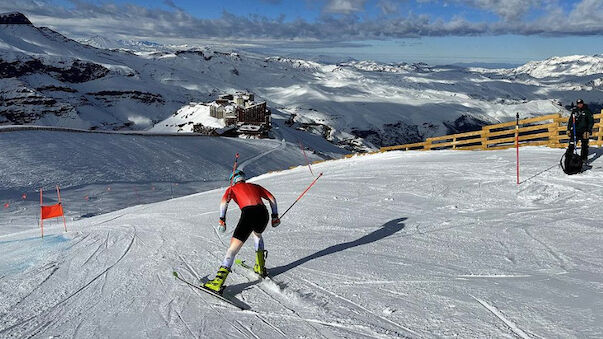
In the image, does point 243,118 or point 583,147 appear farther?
point 243,118

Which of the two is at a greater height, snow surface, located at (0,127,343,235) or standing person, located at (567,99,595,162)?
standing person, located at (567,99,595,162)

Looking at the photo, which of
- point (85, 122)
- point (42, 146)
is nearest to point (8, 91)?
point (85, 122)

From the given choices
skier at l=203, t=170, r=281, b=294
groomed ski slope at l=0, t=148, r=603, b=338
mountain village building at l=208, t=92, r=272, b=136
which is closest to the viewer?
groomed ski slope at l=0, t=148, r=603, b=338

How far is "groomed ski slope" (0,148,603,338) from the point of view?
5513mm

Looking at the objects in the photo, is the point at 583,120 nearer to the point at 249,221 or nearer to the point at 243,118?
the point at 249,221

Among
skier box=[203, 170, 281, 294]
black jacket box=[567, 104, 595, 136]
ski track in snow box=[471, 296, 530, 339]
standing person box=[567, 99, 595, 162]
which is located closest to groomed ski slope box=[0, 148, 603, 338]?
ski track in snow box=[471, 296, 530, 339]

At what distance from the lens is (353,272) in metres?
7.40

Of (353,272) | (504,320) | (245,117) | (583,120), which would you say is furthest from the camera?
(245,117)

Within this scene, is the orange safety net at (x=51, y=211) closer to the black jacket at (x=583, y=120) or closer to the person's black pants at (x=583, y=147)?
the person's black pants at (x=583, y=147)

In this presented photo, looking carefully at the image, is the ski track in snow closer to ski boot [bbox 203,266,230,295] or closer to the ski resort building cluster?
ski boot [bbox 203,266,230,295]


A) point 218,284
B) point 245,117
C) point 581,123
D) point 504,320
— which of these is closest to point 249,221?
point 218,284

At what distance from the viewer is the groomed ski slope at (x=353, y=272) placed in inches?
217

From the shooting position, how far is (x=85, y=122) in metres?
146

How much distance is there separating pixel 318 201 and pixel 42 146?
2983 cm
